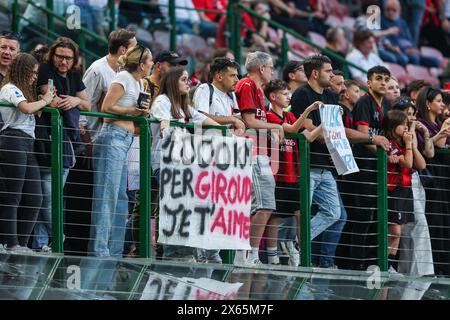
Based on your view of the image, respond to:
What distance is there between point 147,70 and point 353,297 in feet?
9.41

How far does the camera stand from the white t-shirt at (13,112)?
12.6 metres

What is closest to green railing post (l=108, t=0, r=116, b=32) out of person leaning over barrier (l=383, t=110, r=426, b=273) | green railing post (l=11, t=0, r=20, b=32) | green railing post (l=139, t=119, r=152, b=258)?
green railing post (l=11, t=0, r=20, b=32)

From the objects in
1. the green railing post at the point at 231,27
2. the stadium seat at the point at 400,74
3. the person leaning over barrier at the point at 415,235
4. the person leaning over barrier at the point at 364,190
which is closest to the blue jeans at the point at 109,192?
the person leaning over barrier at the point at 364,190

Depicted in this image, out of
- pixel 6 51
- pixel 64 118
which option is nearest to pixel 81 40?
pixel 6 51

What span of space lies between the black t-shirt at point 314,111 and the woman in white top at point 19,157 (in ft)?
9.24

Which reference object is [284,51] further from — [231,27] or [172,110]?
[172,110]

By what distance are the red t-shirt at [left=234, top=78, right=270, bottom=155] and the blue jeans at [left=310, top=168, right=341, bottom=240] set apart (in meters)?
0.65

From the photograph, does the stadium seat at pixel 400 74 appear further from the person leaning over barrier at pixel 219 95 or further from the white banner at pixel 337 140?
the person leaning over barrier at pixel 219 95

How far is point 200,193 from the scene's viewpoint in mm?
13367

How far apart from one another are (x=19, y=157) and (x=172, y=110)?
5.38 ft

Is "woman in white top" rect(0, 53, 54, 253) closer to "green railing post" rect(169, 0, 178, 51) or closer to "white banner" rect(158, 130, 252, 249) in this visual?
"white banner" rect(158, 130, 252, 249)

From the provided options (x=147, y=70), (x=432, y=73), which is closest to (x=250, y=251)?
(x=147, y=70)
